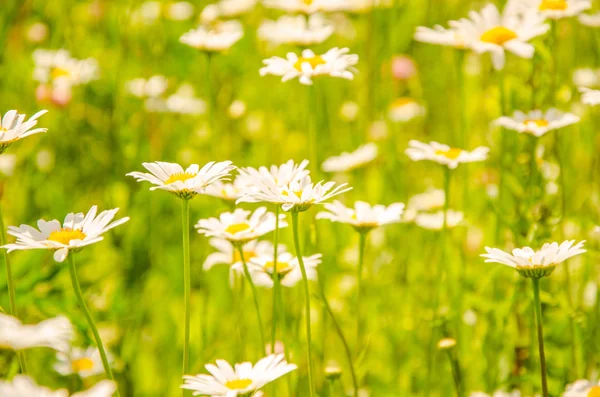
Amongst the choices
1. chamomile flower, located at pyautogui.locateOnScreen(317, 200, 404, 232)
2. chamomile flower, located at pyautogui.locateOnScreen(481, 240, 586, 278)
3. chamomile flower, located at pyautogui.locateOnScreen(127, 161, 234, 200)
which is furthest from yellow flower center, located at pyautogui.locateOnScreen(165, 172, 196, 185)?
chamomile flower, located at pyautogui.locateOnScreen(481, 240, 586, 278)

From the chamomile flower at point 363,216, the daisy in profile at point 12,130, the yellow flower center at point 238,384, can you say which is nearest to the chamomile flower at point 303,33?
the chamomile flower at point 363,216

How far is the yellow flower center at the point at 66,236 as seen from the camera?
0.79 m

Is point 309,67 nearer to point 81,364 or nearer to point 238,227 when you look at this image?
point 238,227

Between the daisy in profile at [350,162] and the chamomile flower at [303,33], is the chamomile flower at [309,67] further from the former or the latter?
the daisy in profile at [350,162]

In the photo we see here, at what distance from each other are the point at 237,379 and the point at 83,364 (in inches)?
18.0

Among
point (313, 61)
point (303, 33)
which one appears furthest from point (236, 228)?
point (303, 33)

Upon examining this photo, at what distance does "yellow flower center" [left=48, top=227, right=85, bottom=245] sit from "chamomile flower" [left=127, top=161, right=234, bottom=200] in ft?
0.27

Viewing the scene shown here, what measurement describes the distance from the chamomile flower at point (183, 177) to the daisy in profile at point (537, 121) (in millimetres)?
489

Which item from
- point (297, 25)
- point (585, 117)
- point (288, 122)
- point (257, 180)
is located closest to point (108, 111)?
point (297, 25)

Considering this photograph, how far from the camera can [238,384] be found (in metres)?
0.77

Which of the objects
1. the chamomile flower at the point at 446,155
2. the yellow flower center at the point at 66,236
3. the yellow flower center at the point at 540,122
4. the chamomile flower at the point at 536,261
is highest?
the yellow flower center at the point at 540,122

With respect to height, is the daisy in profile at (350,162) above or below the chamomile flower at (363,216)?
above

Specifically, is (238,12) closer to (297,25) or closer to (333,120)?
(333,120)

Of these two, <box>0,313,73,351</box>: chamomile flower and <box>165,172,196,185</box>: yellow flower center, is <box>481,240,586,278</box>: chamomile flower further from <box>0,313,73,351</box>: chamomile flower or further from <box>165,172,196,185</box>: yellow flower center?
<box>0,313,73,351</box>: chamomile flower
